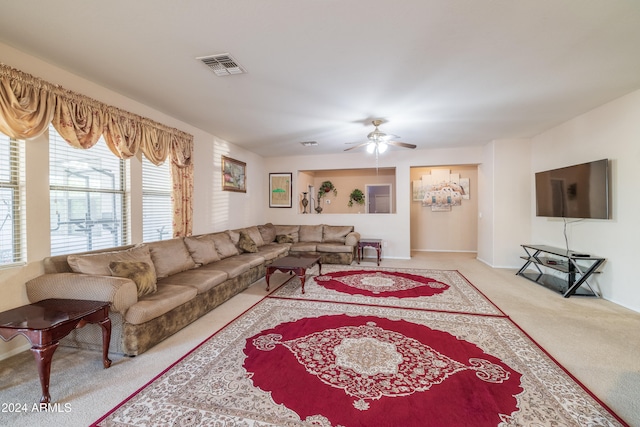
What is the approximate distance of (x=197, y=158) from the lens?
4750 millimetres

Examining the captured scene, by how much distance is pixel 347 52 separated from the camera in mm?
2441

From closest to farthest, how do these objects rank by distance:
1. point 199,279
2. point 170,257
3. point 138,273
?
1. point 138,273
2. point 199,279
3. point 170,257

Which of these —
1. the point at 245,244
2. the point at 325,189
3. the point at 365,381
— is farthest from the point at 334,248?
the point at 365,381

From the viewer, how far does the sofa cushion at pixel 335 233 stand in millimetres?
6523

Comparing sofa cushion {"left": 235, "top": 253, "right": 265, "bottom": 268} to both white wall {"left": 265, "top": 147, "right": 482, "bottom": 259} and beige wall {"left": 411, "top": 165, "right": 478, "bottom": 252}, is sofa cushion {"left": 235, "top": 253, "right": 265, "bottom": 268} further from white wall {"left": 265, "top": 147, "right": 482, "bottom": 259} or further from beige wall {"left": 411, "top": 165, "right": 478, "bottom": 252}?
beige wall {"left": 411, "top": 165, "right": 478, "bottom": 252}

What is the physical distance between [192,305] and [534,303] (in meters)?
4.33

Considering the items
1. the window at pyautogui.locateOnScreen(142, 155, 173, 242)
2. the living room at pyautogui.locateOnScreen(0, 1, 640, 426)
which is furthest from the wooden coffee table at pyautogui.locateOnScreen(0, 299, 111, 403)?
the window at pyautogui.locateOnScreen(142, 155, 173, 242)

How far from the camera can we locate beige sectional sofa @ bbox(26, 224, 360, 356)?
2.36 metres

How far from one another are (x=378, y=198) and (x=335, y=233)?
2.64 meters

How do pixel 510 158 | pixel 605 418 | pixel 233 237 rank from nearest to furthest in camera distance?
pixel 605 418
pixel 233 237
pixel 510 158

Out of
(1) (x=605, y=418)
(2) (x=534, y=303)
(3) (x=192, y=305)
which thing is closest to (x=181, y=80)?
(3) (x=192, y=305)

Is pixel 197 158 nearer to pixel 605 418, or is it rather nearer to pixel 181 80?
pixel 181 80

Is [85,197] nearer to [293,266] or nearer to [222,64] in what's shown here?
[222,64]

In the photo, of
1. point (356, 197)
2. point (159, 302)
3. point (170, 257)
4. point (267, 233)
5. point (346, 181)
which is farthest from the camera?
point (346, 181)
